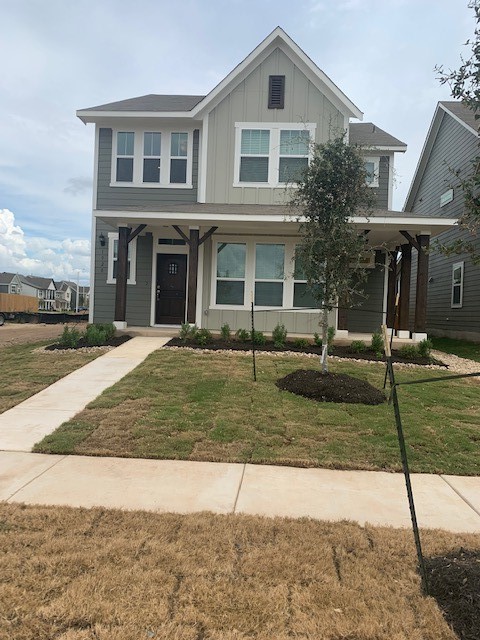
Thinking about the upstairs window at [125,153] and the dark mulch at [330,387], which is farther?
the upstairs window at [125,153]

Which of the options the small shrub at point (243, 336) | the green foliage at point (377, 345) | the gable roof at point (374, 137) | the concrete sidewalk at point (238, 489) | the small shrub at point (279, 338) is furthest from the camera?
the gable roof at point (374, 137)

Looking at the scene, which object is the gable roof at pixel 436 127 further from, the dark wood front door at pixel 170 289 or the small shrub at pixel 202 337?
the small shrub at pixel 202 337

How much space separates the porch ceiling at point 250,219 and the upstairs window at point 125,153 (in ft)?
6.40

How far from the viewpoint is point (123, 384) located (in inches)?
268

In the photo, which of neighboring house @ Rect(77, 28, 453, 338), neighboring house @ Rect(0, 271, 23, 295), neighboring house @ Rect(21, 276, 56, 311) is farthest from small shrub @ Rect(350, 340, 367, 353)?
neighboring house @ Rect(21, 276, 56, 311)

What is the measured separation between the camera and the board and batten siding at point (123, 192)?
482 inches

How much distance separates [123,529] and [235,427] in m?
2.38

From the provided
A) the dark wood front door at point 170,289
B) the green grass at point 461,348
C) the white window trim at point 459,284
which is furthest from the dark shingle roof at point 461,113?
the dark wood front door at point 170,289

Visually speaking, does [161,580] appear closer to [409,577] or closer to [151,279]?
[409,577]

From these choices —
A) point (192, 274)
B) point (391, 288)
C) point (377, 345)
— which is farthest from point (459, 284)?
point (192, 274)

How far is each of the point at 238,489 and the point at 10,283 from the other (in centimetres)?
7733

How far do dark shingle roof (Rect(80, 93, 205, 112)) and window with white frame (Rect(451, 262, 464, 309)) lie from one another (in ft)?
33.8

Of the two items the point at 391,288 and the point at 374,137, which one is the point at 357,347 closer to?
the point at 391,288

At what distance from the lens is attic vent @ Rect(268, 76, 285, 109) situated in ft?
38.3
